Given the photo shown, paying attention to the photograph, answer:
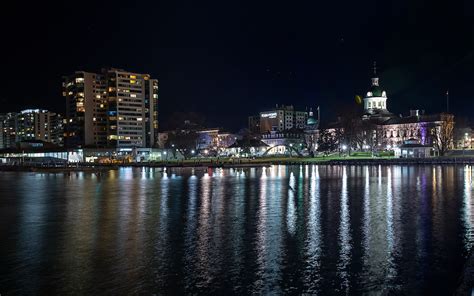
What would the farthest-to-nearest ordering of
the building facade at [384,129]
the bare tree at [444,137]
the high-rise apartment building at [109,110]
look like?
the high-rise apartment building at [109,110] < the building facade at [384,129] < the bare tree at [444,137]

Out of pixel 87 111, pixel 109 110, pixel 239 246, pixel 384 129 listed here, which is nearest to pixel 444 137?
pixel 384 129

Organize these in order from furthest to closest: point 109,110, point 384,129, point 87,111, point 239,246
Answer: point 87,111
point 109,110
point 384,129
point 239,246

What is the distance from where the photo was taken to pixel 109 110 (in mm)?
160875

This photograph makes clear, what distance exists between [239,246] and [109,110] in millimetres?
151322

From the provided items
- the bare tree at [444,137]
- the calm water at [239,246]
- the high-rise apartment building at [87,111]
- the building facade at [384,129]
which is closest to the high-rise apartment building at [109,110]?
the high-rise apartment building at [87,111]

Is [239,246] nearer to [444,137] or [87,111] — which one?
[444,137]

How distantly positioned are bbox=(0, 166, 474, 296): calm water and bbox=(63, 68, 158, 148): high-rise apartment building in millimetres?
132075

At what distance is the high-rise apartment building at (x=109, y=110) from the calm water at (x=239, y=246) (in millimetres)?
132075

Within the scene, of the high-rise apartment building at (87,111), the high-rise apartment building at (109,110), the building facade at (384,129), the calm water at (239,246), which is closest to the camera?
the calm water at (239,246)

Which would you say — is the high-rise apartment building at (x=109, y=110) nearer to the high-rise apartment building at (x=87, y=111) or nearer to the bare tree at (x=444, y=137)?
the high-rise apartment building at (x=87, y=111)

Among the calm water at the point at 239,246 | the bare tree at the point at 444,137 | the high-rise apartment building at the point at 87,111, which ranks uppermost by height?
the high-rise apartment building at the point at 87,111

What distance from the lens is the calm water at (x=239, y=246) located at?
43.1 feet

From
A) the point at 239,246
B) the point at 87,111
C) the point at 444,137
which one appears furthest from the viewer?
the point at 87,111

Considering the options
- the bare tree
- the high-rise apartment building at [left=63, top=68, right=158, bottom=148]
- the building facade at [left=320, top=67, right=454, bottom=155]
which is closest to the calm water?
the bare tree
